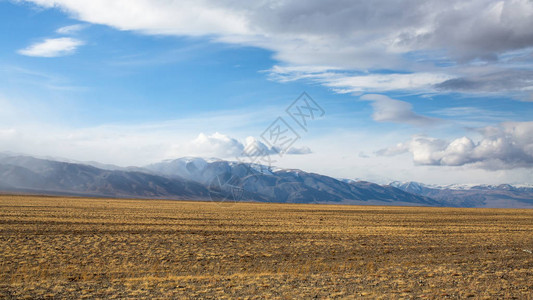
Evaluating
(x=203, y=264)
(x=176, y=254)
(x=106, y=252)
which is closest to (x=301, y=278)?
(x=203, y=264)

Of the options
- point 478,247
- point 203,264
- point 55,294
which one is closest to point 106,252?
point 203,264

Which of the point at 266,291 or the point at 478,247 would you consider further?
the point at 478,247

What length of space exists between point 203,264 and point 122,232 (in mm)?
13567

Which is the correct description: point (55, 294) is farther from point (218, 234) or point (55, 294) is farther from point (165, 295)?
point (218, 234)

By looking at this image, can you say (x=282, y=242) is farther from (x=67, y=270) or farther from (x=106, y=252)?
(x=67, y=270)

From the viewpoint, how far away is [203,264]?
18734 millimetres

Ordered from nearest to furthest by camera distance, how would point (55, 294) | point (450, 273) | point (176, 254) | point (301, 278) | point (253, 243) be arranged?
point (55, 294) → point (301, 278) → point (450, 273) → point (176, 254) → point (253, 243)

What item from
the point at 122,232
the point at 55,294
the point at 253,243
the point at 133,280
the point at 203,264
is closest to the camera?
the point at 55,294

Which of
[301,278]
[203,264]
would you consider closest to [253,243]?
[203,264]

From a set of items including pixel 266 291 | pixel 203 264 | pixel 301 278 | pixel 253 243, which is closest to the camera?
pixel 266 291

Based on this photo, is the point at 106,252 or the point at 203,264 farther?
the point at 106,252

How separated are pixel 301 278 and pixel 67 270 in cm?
948

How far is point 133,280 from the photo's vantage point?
15.1 meters

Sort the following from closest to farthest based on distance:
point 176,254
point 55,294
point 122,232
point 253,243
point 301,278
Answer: point 55,294
point 301,278
point 176,254
point 253,243
point 122,232
